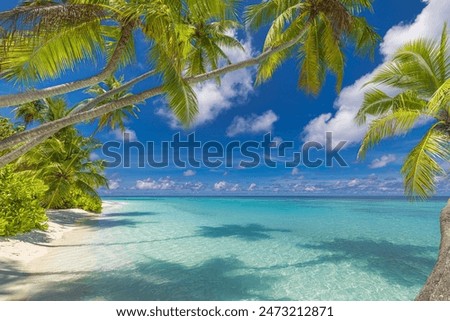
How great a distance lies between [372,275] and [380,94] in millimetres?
4481

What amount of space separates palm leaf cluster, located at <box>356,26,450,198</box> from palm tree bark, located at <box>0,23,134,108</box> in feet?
15.4

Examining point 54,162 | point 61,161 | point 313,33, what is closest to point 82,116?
point 313,33

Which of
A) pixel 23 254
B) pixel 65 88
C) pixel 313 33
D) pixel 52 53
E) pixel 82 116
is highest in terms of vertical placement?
pixel 313 33

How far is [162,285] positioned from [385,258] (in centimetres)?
688

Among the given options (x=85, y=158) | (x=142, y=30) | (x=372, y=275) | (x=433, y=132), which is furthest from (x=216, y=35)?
(x=85, y=158)

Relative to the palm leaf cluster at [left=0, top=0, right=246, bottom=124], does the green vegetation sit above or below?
below

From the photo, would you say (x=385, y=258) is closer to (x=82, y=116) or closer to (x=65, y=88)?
(x=82, y=116)

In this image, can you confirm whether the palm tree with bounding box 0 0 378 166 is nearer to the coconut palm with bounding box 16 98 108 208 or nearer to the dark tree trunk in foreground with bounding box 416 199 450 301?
the dark tree trunk in foreground with bounding box 416 199 450 301

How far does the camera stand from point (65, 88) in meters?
3.81

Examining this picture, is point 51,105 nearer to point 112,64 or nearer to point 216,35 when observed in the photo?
point 216,35

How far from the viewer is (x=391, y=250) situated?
9.41 metres

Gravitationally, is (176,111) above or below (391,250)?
above

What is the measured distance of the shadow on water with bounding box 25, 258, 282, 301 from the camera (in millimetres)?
4902

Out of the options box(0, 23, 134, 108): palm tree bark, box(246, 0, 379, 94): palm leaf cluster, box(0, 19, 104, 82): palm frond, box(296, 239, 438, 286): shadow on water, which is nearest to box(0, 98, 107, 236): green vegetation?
box(0, 19, 104, 82): palm frond
